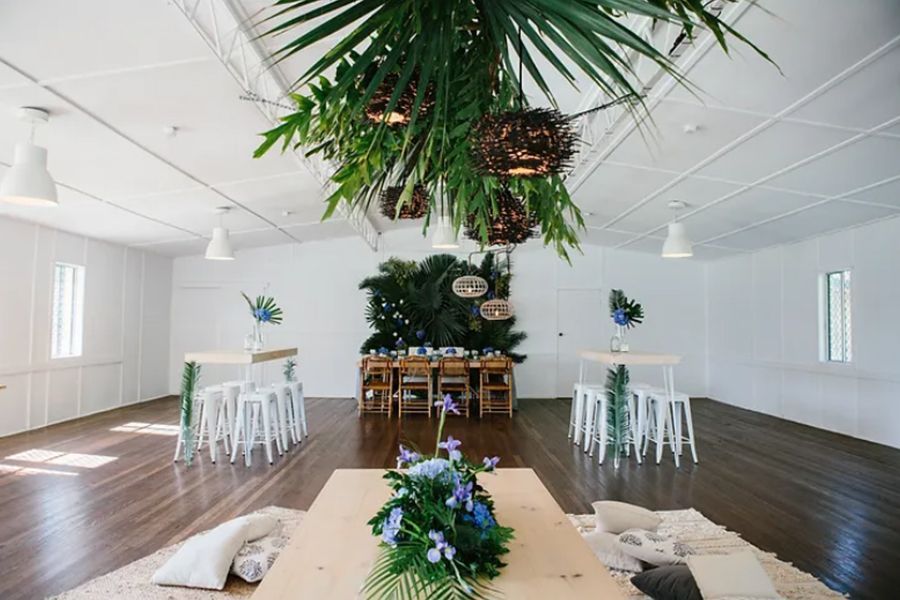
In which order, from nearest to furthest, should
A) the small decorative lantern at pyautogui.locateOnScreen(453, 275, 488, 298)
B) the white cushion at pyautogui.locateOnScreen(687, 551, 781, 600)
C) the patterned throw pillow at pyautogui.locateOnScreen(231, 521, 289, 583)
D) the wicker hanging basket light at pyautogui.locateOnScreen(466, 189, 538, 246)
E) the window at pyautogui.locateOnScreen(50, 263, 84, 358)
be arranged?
the white cushion at pyautogui.locateOnScreen(687, 551, 781, 600) → the wicker hanging basket light at pyautogui.locateOnScreen(466, 189, 538, 246) → the patterned throw pillow at pyautogui.locateOnScreen(231, 521, 289, 583) → the window at pyautogui.locateOnScreen(50, 263, 84, 358) → the small decorative lantern at pyautogui.locateOnScreen(453, 275, 488, 298)

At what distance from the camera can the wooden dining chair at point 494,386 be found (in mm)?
7824

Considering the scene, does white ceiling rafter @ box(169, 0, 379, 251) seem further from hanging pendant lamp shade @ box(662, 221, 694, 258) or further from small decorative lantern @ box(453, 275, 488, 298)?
hanging pendant lamp shade @ box(662, 221, 694, 258)

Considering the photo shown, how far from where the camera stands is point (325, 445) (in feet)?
18.7

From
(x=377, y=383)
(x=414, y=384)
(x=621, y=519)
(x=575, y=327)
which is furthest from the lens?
(x=575, y=327)

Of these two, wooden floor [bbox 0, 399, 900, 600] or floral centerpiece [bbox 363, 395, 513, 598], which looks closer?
floral centerpiece [bbox 363, 395, 513, 598]

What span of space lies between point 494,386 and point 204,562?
5506 millimetres

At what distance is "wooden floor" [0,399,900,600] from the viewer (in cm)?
300

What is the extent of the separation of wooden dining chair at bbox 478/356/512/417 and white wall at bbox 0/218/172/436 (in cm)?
544

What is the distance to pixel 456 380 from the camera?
8656mm

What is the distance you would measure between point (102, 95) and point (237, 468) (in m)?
3.11

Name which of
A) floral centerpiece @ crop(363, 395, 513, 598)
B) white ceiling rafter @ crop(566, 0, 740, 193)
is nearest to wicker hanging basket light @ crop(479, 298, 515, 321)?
white ceiling rafter @ crop(566, 0, 740, 193)

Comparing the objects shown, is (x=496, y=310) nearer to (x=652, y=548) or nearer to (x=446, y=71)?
(x=652, y=548)

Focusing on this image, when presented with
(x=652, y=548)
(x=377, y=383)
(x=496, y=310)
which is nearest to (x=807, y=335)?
(x=496, y=310)

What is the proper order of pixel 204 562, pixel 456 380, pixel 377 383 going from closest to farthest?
pixel 204 562 < pixel 377 383 < pixel 456 380
